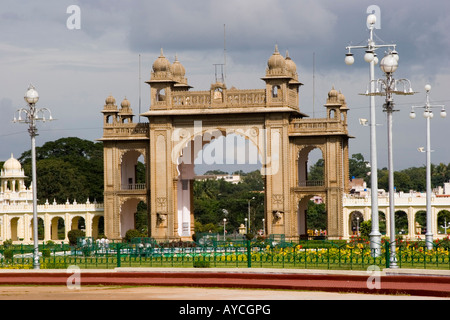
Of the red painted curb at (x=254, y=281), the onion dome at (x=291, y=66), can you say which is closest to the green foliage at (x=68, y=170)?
the onion dome at (x=291, y=66)

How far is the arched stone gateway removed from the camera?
162 feet

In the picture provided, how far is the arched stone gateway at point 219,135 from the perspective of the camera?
162ft

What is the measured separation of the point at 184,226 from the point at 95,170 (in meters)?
30.7

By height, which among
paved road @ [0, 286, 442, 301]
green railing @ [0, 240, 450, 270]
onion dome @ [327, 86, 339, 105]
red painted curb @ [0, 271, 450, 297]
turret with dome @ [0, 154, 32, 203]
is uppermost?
onion dome @ [327, 86, 339, 105]

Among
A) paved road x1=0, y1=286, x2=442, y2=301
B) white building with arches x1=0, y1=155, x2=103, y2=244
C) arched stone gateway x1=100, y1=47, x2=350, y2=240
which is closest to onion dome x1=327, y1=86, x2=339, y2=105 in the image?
arched stone gateway x1=100, y1=47, x2=350, y2=240

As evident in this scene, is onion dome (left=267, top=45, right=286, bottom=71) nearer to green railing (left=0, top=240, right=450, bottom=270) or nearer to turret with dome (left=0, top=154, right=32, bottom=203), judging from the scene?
green railing (left=0, top=240, right=450, bottom=270)

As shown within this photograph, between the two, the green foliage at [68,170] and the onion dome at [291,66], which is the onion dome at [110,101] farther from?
the green foliage at [68,170]

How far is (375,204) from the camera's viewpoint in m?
26.5

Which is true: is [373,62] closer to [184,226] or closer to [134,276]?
[134,276]

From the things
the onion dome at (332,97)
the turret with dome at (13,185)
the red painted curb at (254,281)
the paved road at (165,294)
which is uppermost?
the onion dome at (332,97)

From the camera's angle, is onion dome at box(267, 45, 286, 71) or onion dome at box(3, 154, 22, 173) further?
onion dome at box(3, 154, 22, 173)
